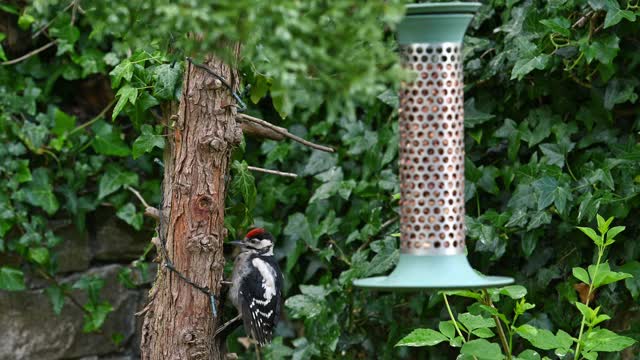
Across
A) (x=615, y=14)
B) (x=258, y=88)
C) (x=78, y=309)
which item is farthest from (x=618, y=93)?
(x=78, y=309)

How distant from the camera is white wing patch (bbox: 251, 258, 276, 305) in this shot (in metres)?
3.40

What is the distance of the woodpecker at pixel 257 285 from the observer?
321 centimetres

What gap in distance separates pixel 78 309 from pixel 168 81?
1.70 m

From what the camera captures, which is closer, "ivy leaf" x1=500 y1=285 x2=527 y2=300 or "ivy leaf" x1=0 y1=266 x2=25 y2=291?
"ivy leaf" x1=500 y1=285 x2=527 y2=300

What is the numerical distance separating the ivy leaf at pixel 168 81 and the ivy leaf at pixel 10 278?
1.41m

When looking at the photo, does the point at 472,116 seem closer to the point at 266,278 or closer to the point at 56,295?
the point at 266,278

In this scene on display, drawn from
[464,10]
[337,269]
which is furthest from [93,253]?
[464,10]

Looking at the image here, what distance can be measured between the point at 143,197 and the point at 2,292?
27.1 inches

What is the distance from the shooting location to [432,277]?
2051mm

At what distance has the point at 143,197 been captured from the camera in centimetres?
414

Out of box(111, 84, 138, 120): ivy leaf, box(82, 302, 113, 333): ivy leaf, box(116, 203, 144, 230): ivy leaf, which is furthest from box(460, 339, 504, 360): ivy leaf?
box(82, 302, 113, 333): ivy leaf

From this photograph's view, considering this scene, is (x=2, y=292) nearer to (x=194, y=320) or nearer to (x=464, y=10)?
(x=194, y=320)

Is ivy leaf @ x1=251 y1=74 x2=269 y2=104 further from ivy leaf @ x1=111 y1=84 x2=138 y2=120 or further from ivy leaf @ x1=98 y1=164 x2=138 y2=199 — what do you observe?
ivy leaf @ x1=98 y1=164 x2=138 y2=199

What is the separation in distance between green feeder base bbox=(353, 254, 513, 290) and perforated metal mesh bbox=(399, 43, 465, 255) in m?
0.05
